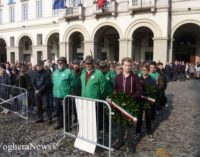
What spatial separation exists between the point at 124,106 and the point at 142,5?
1768 cm

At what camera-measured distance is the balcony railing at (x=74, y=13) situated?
2394cm

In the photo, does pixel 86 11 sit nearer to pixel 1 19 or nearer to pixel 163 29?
pixel 163 29

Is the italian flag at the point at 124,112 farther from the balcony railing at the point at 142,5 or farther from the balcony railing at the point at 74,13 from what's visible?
the balcony railing at the point at 74,13

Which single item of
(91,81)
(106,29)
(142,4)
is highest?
(142,4)

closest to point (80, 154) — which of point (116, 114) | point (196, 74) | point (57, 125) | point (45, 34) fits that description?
point (116, 114)

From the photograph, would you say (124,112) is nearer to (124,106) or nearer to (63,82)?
(124,106)

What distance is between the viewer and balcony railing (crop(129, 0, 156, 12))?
19969 mm

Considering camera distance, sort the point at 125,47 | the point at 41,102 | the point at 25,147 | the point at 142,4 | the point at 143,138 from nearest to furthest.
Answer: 1. the point at 25,147
2. the point at 143,138
3. the point at 41,102
4. the point at 142,4
5. the point at 125,47

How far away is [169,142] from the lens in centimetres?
558

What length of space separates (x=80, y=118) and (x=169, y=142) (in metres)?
2.36

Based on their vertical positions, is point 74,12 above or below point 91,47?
above

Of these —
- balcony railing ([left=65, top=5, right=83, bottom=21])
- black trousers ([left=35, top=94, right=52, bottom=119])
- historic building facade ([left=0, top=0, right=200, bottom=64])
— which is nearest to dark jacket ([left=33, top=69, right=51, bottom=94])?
black trousers ([left=35, top=94, right=52, bottom=119])

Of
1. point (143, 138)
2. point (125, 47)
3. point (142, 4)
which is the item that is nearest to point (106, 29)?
point (125, 47)

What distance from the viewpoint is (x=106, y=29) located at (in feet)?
81.6
